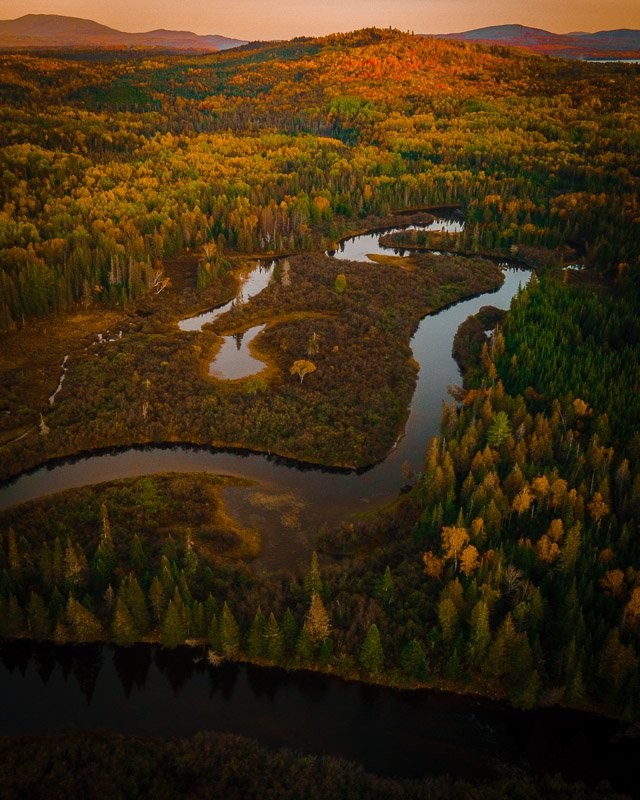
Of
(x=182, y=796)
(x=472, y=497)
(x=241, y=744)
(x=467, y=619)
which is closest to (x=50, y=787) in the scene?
(x=182, y=796)

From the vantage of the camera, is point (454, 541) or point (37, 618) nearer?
point (37, 618)

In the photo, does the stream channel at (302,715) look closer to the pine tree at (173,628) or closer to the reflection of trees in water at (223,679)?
the reflection of trees in water at (223,679)

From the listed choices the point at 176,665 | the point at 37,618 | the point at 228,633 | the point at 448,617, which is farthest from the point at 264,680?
the point at 37,618

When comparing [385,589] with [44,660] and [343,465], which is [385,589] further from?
[44,660]

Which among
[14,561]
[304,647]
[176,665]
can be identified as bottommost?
[176,665]

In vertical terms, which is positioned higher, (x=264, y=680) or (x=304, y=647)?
(x=304, y=647)

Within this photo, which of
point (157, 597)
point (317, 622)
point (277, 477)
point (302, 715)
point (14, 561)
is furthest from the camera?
point (277, 477)

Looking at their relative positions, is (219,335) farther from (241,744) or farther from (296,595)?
(241,744)
